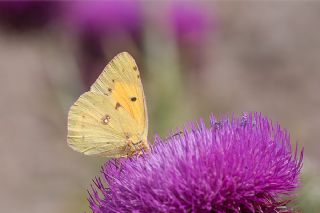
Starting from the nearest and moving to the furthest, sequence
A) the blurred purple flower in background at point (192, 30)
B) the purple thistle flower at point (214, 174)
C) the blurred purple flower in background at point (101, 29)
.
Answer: the purple thistle flower at point (214, 174)
the blurred purple flower in background at point (101, 29)
the blurred purple flower in background at point (192, 30)

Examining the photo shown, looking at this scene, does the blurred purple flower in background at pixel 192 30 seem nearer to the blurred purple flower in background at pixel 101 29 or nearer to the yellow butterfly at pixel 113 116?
the blurred purple flower in background at pixel 101 29

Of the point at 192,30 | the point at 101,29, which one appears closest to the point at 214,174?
the point at 101,29

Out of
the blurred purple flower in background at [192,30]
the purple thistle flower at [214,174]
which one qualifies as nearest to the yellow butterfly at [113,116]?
the purple thistle flower at [214,174]

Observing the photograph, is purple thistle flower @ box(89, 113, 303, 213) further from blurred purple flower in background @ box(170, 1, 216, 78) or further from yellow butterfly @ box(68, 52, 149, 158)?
blurred purple flower in background @ box(170, 1, 216, 78)

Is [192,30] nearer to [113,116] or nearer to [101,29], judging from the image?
[101,29]

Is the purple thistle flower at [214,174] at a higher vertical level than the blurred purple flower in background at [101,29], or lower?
lower

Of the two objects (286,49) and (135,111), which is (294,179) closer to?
(135,111)
